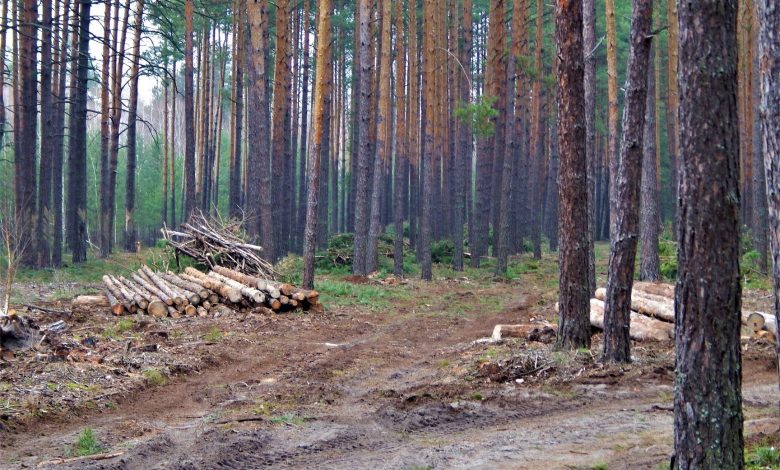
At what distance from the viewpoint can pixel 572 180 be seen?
1004 cm

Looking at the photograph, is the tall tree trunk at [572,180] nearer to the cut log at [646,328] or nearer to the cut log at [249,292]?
the cut log at [646,328]

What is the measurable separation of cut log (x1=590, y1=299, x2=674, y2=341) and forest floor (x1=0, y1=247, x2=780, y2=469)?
0.34 meters

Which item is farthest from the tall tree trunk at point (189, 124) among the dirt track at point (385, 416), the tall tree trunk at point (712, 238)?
the tall tree trunk at point (712, 238)

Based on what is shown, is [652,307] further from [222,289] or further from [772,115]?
[222,289]

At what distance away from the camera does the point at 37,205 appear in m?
25.9

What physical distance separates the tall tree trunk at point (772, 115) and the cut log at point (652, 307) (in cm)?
731

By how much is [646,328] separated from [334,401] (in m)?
5.41

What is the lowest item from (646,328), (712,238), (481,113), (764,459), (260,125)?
(764,459)

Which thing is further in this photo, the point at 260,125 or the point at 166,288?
the point at 260,125

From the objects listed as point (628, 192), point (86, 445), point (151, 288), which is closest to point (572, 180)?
point (628, 192)

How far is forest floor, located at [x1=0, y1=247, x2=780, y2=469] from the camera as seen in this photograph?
22.3 feet

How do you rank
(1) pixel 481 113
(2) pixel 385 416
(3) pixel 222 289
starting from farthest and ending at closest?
(1) pixel 481 113 < (3) pixel 222 289 < (2) pixel 385 416

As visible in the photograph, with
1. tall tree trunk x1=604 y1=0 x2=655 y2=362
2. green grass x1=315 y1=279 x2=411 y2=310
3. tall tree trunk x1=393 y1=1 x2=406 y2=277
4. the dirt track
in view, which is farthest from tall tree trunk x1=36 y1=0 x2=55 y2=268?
tall tree trunk x1=604 y1=0 x2=655 y2=362

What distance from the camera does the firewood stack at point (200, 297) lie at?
49.6 ft
